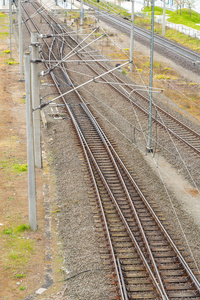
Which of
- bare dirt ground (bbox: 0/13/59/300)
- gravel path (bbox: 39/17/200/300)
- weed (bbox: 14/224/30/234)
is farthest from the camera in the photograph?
weed (bbox: 14/224/30/234)

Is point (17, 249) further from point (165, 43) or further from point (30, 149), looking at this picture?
point (165, 43)

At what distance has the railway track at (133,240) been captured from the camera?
12.9 meters

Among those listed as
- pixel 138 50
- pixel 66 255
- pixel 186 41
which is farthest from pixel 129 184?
pixel 186 41

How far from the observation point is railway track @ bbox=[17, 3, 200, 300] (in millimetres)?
12906

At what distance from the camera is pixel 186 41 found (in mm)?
58844

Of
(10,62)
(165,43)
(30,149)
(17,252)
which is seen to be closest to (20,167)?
(30,149)

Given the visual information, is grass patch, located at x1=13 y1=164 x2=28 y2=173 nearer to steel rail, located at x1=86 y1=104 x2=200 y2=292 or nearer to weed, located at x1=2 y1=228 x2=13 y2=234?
steel rail, located at x1=86 y1=104 x2=200 y2=292

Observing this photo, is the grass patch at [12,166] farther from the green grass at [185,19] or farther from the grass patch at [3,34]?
the green grass at [185,19]

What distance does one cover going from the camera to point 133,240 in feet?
50.0

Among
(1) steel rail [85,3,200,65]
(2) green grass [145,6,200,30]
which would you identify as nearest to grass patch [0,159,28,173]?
Answer: (1) steel rail [85,3,200,65]

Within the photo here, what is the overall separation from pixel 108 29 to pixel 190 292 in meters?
55.6

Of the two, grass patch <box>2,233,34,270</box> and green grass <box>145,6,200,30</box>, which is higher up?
green grass <box>145,6,200,30</box>

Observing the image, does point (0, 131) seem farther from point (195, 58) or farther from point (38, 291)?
point (195, 58)

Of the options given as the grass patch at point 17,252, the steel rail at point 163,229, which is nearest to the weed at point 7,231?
the grass patch at point 17,252
